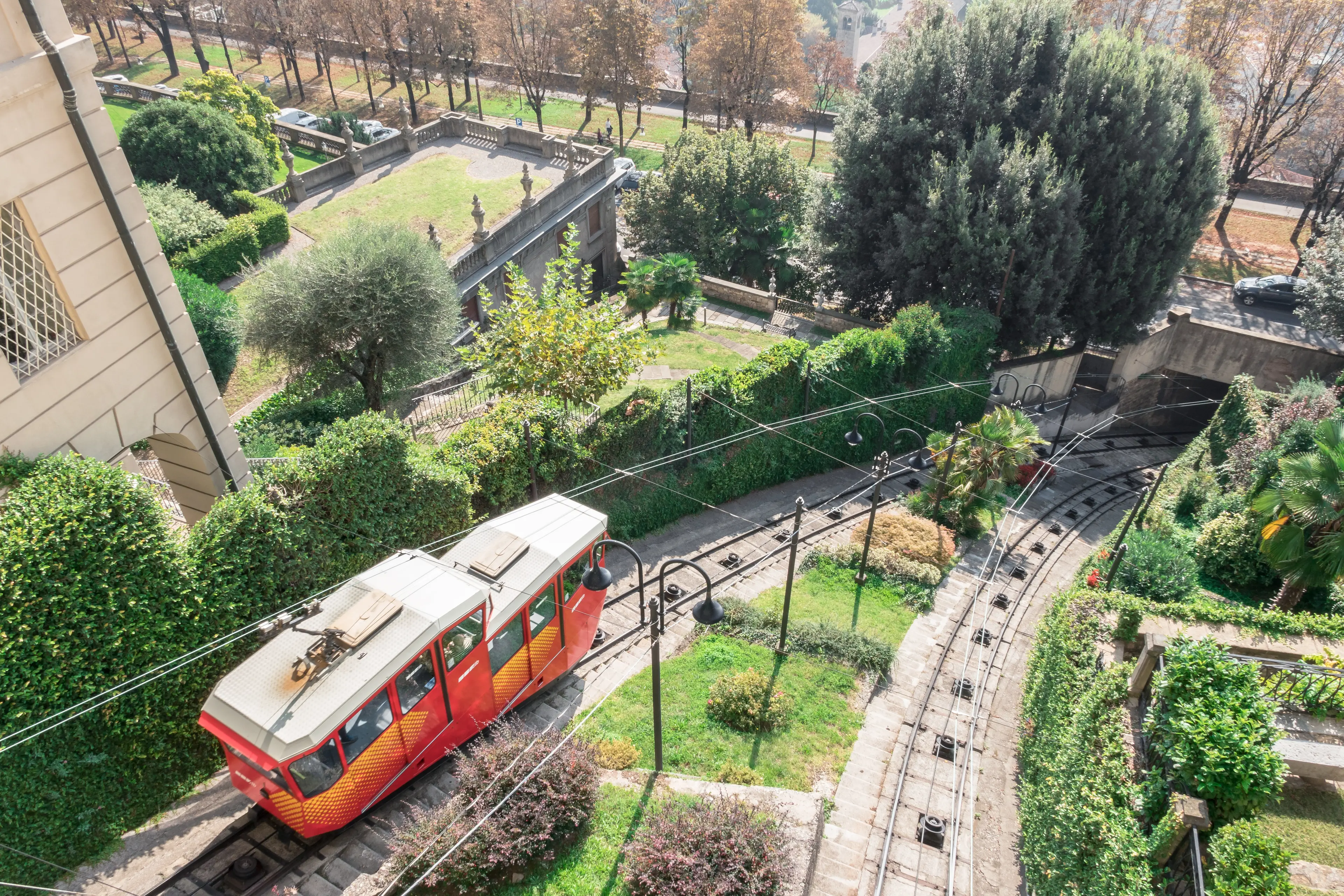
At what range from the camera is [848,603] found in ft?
64.5

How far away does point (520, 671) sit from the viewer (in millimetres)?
14102

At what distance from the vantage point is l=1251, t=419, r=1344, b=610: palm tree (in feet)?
49.5

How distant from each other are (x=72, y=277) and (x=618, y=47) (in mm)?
49876

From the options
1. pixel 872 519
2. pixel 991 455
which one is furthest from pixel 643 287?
pixel 872 519

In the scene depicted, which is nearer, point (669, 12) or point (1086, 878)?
point (1086, 878)

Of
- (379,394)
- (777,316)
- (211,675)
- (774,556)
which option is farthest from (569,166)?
(211,675)

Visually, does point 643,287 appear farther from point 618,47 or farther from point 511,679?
point 618,47

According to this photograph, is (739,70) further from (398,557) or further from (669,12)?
(398,557)

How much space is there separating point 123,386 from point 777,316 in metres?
26.5

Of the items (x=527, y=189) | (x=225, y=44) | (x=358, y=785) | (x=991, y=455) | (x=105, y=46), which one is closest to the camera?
(x=358, y=785)

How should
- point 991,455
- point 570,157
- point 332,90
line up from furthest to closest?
point 332,90
point 570,157
point 991,455

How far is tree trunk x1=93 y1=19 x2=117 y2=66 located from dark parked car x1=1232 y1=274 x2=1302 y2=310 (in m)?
79.5

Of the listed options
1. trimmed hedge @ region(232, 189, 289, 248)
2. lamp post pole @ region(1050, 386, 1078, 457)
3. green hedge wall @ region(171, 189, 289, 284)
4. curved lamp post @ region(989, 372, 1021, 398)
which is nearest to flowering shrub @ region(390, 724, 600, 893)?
lamp post pole @ region(1050, 386, 1078, 457)

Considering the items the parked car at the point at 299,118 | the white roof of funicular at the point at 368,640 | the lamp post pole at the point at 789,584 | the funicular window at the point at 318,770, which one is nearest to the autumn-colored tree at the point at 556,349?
the white roof of funicular at the point at 368,640
